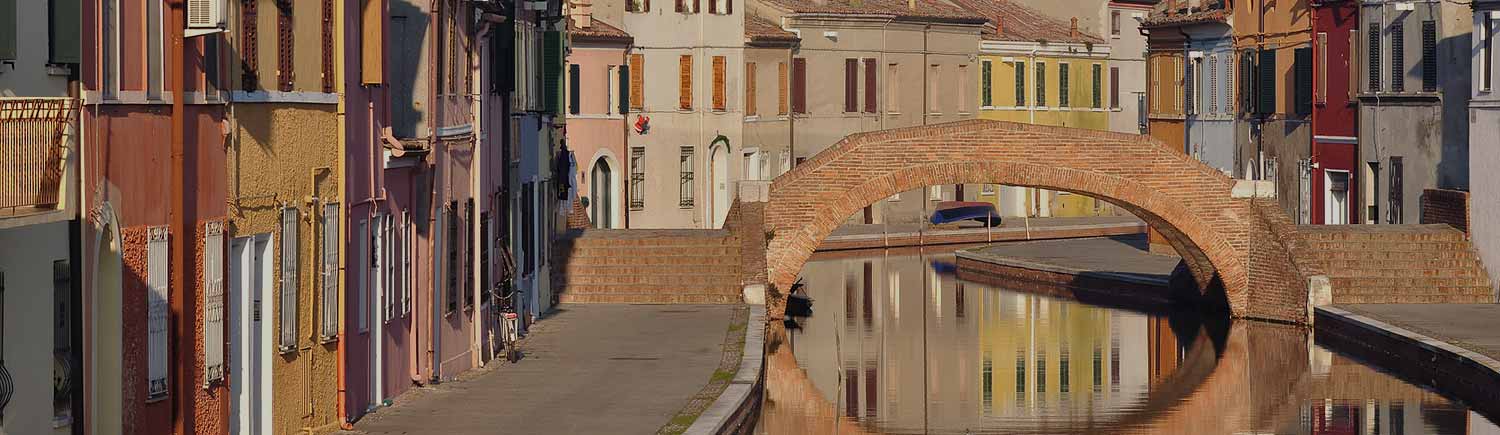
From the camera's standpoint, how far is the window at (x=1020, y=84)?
245 feet

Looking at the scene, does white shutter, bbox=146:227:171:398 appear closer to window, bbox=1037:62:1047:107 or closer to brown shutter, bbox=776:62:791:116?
brown shutter, bbox=776:62:791:116

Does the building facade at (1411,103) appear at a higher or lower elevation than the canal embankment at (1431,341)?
higher

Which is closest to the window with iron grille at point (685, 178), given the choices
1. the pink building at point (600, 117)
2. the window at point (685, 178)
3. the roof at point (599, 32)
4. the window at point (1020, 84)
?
the window at point (685, 178)

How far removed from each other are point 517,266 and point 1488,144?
14.6 meters

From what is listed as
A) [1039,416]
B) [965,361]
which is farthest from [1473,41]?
[1039,416]

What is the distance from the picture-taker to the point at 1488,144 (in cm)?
3588

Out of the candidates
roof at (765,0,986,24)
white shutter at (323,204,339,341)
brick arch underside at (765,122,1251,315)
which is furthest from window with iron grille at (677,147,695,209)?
white shutter at (323,204,339,341)

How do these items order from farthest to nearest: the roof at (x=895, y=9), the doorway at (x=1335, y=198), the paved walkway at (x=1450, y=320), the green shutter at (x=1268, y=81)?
the roof at (x=895, y=9) < the green shutter at (x=1268, y=81) < the doorway at (x=1335, y=198) < the paved walkway at (x=1450, y=320)

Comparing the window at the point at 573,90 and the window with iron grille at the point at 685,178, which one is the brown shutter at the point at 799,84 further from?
→ the window at the point at 573,90

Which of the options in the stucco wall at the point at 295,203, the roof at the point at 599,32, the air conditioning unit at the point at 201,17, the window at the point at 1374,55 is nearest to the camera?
the air conditioning unit at the point at 201,17

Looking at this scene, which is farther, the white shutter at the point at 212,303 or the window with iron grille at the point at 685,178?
the window with iron grille at the point at 685,178

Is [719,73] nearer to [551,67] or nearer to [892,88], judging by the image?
[892,88]

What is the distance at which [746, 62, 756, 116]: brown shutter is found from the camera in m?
61.6

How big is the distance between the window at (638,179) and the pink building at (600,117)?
4.96 feet
